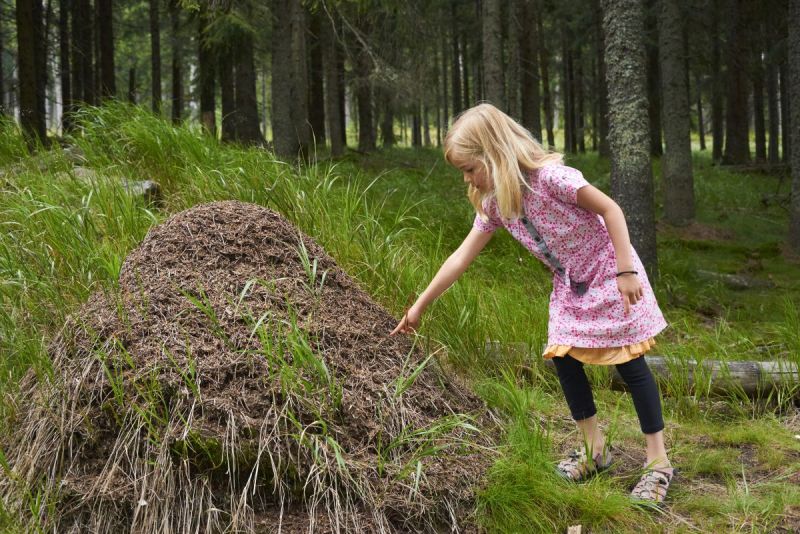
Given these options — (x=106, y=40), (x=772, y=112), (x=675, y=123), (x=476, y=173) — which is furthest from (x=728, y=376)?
(x=772, y=112)

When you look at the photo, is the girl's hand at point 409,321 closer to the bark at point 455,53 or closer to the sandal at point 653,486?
the sandal at point 653,486

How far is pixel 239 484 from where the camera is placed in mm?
2578

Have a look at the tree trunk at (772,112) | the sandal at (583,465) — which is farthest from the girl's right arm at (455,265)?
the tree trunk at (772,112)

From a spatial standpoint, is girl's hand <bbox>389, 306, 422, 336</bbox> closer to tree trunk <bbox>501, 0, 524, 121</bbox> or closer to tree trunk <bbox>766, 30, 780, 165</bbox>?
tree trunk <bbox>501, 0, 524, 121</bbox>

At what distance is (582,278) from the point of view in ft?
9.45

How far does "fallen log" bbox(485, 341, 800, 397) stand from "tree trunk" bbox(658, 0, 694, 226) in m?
7.00

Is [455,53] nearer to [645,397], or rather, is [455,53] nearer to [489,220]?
[489,220]

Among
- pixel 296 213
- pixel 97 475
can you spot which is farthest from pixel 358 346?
pixel 296 213

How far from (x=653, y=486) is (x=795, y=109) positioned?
7.91 m

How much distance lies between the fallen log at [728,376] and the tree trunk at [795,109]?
19.5ft

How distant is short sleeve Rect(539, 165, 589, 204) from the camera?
2733mm

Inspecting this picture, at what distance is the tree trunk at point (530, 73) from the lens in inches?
594

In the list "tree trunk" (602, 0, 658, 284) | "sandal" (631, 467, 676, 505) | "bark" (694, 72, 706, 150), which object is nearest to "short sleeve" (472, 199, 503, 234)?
"sandal" (631, 467, 676, 505)

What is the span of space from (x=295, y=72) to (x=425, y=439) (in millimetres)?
10386
